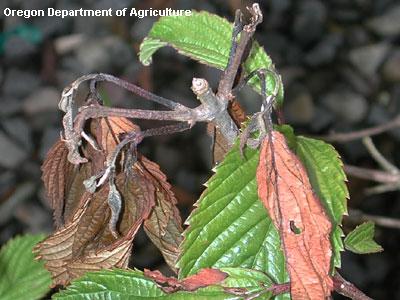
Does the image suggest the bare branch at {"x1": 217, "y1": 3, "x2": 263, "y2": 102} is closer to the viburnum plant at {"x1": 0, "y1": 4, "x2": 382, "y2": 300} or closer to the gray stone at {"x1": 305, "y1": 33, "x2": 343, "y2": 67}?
the viburnum plant at {"x1": 0, "y1": 4, "x2": 382, "y2": 300}

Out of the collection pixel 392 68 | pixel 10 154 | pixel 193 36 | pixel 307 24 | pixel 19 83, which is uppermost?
pixel 193 36

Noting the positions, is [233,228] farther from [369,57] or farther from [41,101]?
[369,57]

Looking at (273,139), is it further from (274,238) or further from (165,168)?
(165,168)

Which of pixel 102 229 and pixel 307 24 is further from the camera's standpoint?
pixel 307 24

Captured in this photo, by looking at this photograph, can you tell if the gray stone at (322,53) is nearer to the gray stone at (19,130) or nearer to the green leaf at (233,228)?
the gray stone at (19,130)

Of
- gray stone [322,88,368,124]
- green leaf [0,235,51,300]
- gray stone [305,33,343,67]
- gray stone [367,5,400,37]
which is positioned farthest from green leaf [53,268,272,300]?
gray stone [367,5,400,37]

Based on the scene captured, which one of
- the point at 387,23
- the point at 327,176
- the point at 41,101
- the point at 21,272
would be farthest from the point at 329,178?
the point at 387,23

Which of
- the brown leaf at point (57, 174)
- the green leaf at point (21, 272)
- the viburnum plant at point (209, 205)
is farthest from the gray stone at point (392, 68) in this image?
the brown leaf at point (57, 174)
